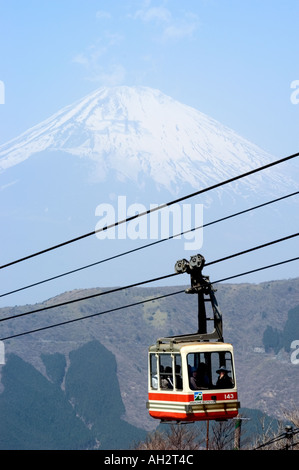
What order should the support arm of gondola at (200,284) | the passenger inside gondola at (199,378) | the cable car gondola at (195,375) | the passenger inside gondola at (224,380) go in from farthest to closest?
the support arm of gondola at (200,284) < the passenger inside gondola at (224,380) < the passenger inside gondola at (199,378) < the cable car gondola at (195,375)

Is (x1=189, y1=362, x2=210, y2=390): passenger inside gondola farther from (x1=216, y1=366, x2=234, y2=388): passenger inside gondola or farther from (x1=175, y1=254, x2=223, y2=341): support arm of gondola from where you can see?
(x1=175, y1=254, x2=223, y2=341): support arm of gondola

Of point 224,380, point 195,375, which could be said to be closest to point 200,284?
point 195,375

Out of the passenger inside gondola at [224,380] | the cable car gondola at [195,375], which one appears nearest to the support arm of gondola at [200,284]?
the cable car gondola at [195,375]

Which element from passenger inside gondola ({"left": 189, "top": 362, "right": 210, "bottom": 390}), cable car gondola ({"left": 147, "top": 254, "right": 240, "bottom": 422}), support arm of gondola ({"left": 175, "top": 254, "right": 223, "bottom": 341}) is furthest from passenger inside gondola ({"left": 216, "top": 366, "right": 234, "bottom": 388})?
support arm of gondola ({"left": 175, "top": 254, "right": 223, "bottom": 341})

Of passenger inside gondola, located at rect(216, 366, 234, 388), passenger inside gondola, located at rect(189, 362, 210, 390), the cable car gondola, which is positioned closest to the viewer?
the cable car gondola

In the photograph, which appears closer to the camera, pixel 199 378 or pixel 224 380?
pixel 199 378

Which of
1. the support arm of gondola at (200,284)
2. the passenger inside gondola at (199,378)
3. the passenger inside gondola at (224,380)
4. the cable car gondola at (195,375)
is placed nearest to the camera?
the cable car gondola at (195,375)

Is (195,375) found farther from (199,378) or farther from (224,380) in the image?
(224,380)

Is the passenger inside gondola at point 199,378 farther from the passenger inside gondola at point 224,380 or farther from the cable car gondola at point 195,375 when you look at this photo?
Result: the passenger inside gondola at point 224,380
